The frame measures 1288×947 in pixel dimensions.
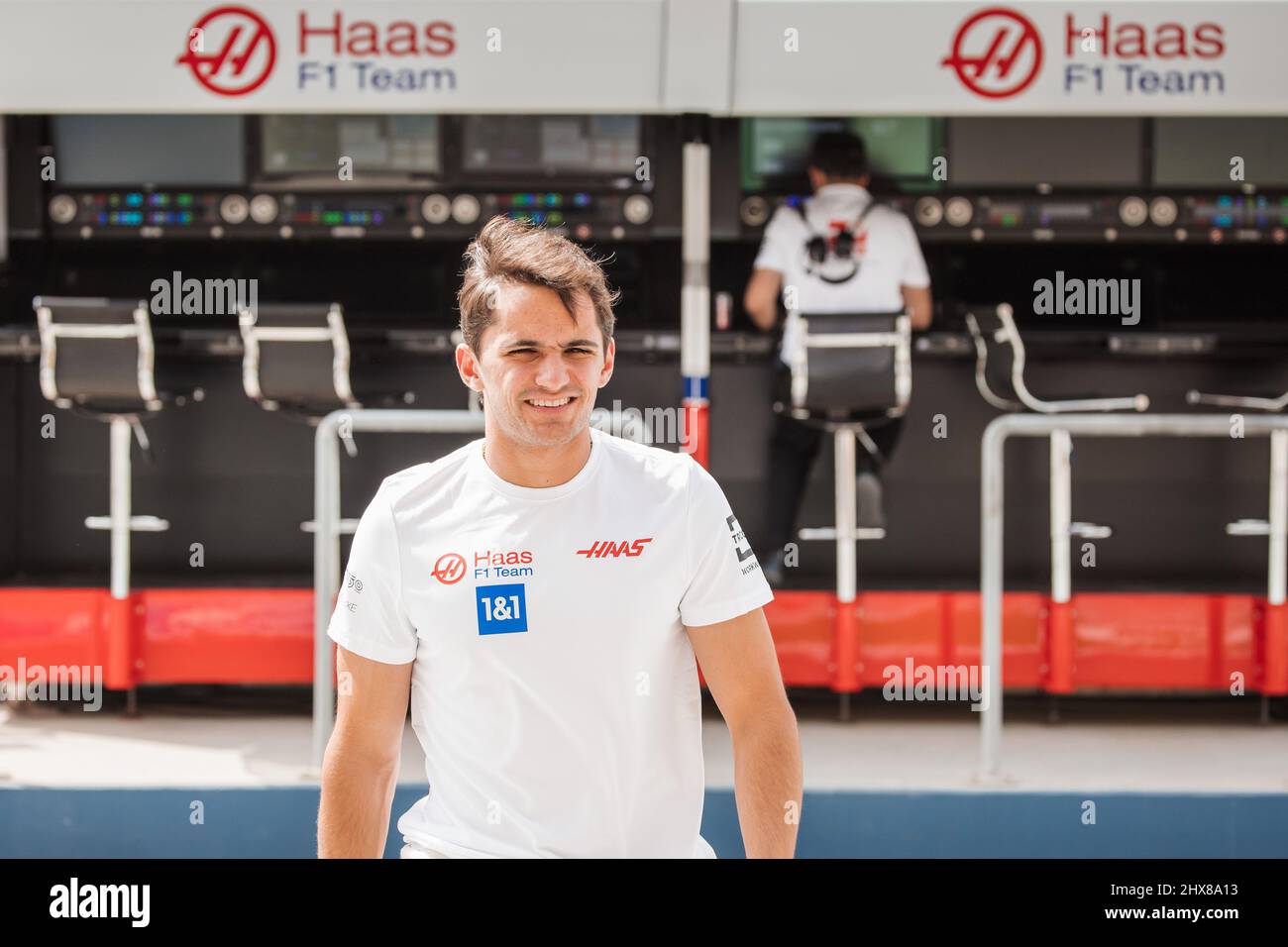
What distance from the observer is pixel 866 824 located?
3496 mm

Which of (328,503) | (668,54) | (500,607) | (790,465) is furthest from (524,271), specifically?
(790,465)

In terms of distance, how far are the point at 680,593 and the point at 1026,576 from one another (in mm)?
3543

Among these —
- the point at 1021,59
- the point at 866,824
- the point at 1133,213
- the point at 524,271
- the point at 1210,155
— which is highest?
the point at 1021,59

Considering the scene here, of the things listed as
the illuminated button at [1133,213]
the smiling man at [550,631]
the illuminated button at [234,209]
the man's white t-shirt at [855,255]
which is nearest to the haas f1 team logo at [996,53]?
the man's white t-shirt at [855,255]

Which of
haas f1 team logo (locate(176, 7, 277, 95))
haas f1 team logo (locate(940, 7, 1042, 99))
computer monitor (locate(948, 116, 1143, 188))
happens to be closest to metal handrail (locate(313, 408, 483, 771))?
Answer: haas f1 team logo (locate(176, 7, 277, 95))

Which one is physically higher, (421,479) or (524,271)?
(524,271)

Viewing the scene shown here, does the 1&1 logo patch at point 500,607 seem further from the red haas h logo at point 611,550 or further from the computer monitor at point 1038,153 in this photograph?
the computer monitor at point 1038,153

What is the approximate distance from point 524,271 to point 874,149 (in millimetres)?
4001

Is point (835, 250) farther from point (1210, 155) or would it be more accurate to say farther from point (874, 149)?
point (1210, 155)

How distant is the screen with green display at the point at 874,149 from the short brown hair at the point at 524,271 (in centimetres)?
378

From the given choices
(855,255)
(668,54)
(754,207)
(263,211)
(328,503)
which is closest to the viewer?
(328,503)

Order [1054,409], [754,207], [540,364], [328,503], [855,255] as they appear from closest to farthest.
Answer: [540,364]
[328,503]
[1054,409]
[855,255]
[754,207]

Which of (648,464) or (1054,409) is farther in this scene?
(1054,409)

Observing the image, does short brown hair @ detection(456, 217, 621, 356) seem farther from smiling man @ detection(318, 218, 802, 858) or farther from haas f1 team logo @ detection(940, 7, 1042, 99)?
haas f1 team logo @ detection(940, 7, 1042, 99)
